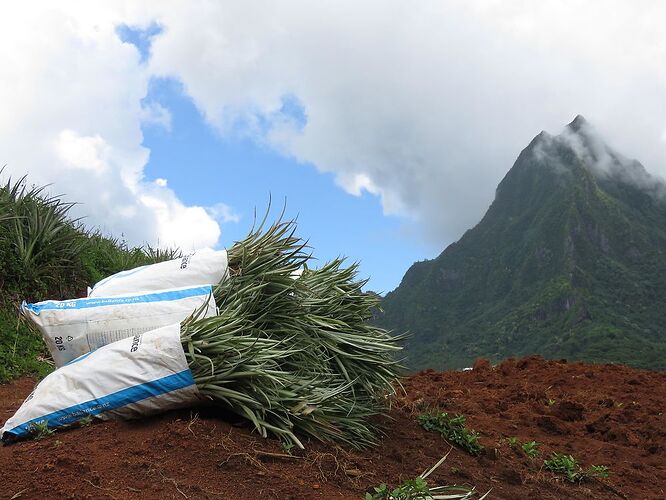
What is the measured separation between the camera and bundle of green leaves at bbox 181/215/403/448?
10.3 ft

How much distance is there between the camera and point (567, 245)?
6469cm

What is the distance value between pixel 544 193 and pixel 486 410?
8182cm

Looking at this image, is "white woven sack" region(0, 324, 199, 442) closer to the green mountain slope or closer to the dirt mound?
the dirt mound

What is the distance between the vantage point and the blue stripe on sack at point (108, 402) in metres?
3.07

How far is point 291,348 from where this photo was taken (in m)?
3.53

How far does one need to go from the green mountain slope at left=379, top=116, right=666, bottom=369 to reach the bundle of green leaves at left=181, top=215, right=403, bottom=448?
34.4 m

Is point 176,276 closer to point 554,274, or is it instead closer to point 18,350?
point 18,350

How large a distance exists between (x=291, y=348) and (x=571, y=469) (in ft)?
7.37

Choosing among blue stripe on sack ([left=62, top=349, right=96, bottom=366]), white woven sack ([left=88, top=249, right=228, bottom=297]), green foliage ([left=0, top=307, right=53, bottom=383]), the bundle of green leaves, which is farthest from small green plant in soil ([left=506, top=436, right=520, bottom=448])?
green foliage ([left=0, top=307, right=53, bottom=383])

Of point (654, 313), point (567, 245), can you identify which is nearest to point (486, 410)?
point (654, 313)

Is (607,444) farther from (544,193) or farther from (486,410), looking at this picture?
(544,193)

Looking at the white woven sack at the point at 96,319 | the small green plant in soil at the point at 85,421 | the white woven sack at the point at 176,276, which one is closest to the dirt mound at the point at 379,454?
the small green plant in soil at the point at 85,421

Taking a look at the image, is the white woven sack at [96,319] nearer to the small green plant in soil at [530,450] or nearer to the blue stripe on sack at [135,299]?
Answer: the blue stripe on sack at [135,299]

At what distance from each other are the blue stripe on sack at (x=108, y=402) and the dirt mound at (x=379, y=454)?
7 cm
